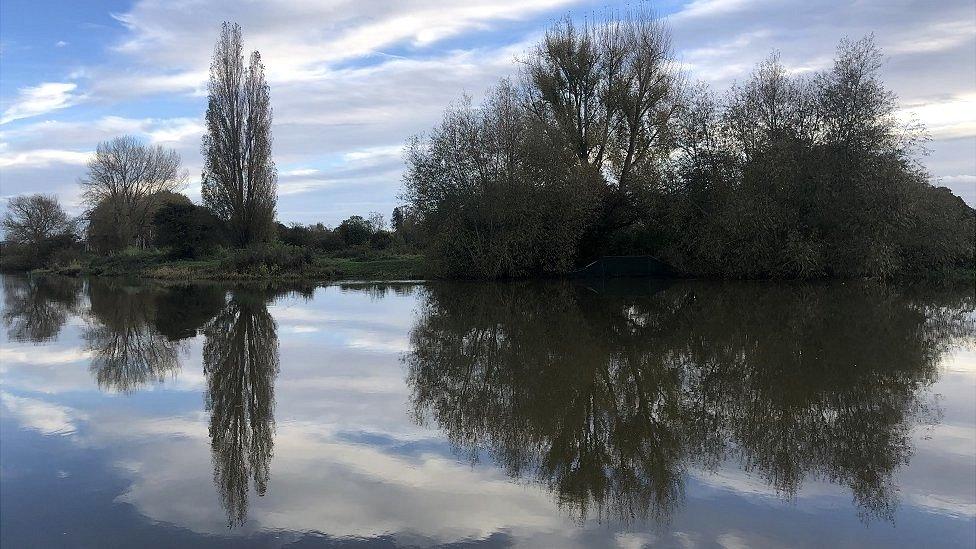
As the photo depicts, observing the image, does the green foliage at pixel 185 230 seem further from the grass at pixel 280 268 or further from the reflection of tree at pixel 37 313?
the reflection of tree at pixel 37 313

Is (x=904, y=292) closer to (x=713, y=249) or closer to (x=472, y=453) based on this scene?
(x=713, y=249)

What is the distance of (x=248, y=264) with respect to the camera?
1188 inches

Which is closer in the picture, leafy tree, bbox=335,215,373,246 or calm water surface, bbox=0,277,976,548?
calm water surface, bbox=0,277,976,548

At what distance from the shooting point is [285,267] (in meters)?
30.1

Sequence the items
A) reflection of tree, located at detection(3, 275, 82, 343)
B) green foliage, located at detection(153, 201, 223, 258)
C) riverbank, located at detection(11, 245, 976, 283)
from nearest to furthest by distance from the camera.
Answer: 1. reflection of tree, located at detection(3, 275, 82, 343)
2. riverbank, located at detection(11, 245, 976, 283)
3. green foliage, located at detection(153, 201, 223, 258)

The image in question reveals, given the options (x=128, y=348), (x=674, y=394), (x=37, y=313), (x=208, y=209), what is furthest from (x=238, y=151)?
(x=674, y=394)

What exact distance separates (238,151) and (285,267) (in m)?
6.35

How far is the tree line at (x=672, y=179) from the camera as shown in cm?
2130

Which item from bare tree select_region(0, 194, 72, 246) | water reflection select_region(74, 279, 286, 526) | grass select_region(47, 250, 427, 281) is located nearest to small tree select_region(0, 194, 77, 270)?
bare tree select_region(0, 194, 72, 246)

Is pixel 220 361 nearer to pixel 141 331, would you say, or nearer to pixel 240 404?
pixel 240 404

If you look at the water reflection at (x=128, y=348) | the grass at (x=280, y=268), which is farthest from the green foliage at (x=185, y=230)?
the water reflection at (x=128, y=348)

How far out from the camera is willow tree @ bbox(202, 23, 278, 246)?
31266mm

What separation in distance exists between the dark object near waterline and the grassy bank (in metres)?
7.05

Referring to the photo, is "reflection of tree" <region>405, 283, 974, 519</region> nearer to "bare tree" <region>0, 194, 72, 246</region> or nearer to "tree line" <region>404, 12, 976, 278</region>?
"tree line" <region>404, 12, 976, 278</region>
